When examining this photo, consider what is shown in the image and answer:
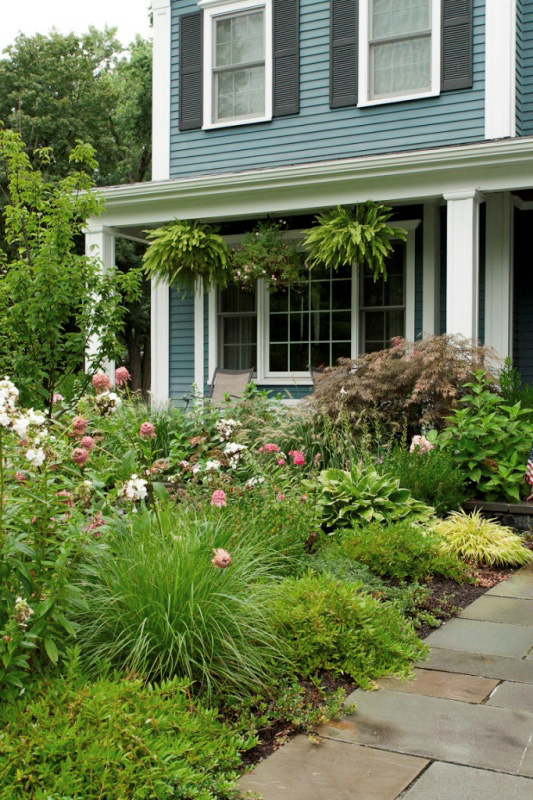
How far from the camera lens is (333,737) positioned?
2.64m

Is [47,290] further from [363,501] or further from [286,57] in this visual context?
[286,57]

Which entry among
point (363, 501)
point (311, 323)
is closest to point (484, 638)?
point (363, 501)

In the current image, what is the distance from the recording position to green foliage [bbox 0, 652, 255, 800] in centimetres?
213

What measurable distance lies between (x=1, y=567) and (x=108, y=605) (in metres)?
0.68

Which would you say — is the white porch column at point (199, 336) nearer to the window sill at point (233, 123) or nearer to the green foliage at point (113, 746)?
the window sill at point (233, 123)

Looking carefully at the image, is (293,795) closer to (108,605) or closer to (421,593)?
(108,605)

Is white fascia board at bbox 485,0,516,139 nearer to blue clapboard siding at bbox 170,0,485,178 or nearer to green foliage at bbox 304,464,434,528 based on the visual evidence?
blue clapboard siding at bbox 170,0,485,178

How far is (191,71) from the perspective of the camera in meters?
10.5

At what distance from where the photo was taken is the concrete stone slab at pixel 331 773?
2262 mm

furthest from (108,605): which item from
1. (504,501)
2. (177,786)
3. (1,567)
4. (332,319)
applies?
(332,319)

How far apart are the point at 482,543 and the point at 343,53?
260 inches

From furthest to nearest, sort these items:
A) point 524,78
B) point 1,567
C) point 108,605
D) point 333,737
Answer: point 524,78 < point 108,605 < point 333,737 < point 1,567

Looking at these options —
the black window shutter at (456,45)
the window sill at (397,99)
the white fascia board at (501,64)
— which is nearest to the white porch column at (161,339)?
the window sill at (397,99)

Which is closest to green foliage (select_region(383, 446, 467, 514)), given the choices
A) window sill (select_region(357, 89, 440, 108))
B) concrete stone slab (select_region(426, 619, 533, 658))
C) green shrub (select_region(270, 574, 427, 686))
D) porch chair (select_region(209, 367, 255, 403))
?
concrete stone slab (select_region(426, 619, 533, 658))
